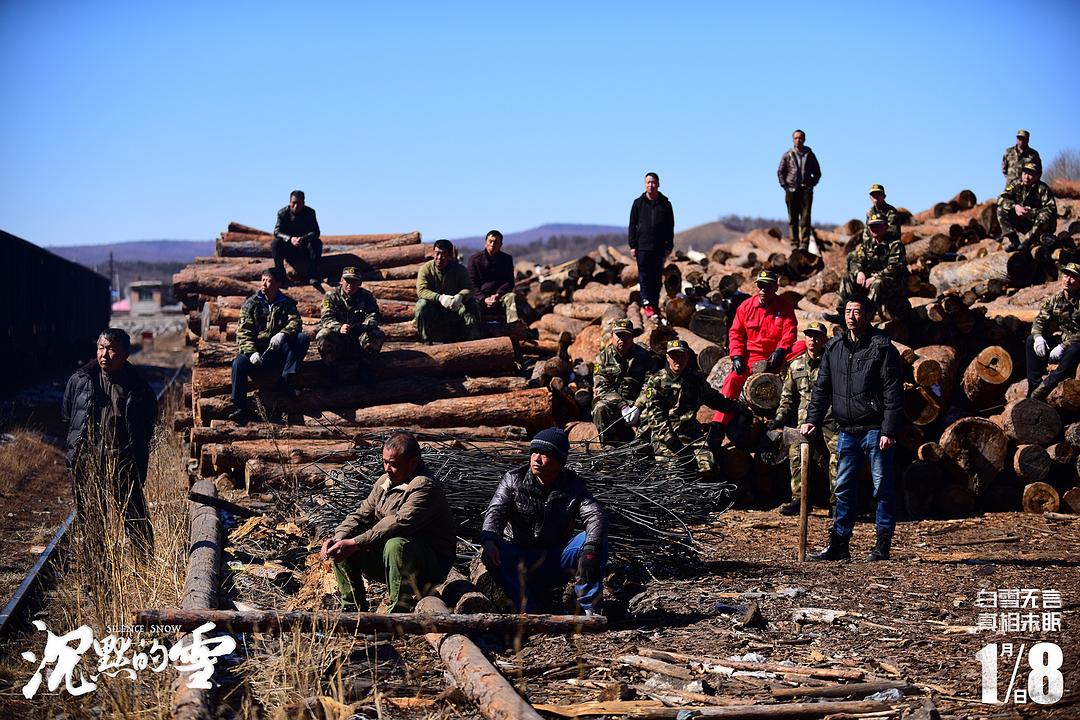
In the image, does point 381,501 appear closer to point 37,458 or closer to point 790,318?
point 790,318

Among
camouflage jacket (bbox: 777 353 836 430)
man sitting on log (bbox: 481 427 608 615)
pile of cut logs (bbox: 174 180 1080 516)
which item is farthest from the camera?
pile of cut logs (bbox: 174 180 1080 516)

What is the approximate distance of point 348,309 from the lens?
45.2 feet

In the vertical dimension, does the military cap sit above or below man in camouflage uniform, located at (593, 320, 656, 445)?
above

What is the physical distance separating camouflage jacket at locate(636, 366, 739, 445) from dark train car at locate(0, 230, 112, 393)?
14.2m

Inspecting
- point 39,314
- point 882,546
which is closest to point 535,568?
point 882,546

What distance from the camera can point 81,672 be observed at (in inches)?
245

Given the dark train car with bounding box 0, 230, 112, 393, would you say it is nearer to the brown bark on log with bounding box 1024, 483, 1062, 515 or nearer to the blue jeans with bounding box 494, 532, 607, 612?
the blue jeans with bounding box 494, 532, 607, 612

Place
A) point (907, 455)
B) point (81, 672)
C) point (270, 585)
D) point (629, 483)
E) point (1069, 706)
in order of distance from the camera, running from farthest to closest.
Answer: point (907, 455) < point (629, 483) < point (270, 585) < point (81, 672) < point (1069, 706)

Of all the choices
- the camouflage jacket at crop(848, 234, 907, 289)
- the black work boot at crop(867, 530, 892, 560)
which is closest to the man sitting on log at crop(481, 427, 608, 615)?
the black work boot at crop(867, 530, 892, 560)

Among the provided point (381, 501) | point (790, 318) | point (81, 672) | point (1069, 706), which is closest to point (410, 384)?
point (790, 318)

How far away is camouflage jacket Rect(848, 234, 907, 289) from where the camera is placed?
539 inches

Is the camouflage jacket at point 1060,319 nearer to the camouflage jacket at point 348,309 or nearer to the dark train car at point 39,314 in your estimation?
the camouflage jacket at point 348,309

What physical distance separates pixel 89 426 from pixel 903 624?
20.6 ft

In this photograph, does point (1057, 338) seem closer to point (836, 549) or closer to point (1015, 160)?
point (836, 549)
